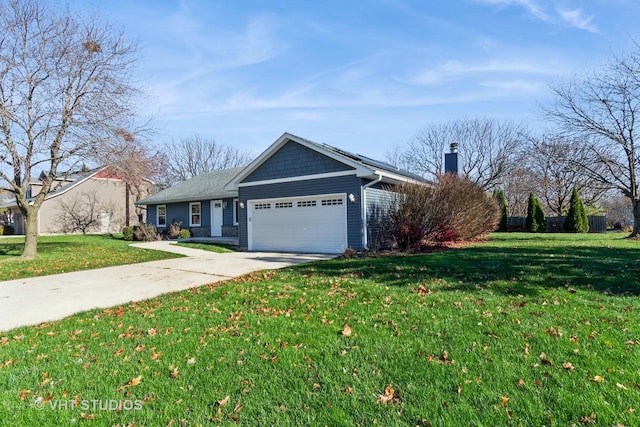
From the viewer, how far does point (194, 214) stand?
21.4 m

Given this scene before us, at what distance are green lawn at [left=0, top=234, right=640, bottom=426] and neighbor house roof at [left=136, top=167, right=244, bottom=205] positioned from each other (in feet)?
46.4

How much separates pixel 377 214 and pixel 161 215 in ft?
54.3

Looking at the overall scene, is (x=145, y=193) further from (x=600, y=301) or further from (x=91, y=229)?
(x=600, y=301)

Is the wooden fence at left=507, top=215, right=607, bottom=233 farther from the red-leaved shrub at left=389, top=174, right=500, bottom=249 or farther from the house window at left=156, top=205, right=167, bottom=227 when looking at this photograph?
the house window at left=156, top=205, right=167, bottom=227

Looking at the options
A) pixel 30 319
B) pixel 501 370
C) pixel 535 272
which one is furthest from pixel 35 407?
pixel 535 272

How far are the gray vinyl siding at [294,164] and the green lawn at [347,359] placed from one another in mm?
7208

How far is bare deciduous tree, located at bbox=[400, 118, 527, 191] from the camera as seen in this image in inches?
1164

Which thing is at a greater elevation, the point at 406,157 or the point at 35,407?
the point at 406,157

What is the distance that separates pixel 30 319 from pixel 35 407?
10.5 ft

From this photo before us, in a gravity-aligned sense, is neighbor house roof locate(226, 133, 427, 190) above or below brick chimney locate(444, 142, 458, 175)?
below

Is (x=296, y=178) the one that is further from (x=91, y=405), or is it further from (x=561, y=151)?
(x=561, y=151)

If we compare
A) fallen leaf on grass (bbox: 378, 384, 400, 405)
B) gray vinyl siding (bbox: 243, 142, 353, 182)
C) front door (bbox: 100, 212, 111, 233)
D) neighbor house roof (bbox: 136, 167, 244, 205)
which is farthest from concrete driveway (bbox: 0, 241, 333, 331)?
front door (bbox: 100, 212, 111, 233)

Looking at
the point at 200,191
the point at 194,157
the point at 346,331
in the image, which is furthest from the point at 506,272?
the point at 194,157

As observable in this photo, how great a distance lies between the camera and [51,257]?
12.4 metres
